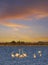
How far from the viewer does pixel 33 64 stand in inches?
2085

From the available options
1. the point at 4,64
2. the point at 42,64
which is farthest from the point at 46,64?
the point at 4,64

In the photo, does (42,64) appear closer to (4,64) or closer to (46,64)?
(46,64)

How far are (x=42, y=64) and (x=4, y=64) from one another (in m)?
7.22

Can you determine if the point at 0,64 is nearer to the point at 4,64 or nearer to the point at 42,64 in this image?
the point at 4,64

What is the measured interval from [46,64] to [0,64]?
29.2ft

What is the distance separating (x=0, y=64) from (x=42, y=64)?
7950mm

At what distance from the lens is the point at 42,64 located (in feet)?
174

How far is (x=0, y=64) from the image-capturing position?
2042 inches

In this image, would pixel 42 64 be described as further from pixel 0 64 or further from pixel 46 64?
pixel 0 64

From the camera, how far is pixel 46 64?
5372 cm

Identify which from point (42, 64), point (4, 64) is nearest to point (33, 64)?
point (42, 64)

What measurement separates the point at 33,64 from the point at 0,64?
627cm

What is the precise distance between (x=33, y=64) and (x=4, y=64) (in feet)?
18.2

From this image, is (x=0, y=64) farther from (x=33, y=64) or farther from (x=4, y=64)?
(x=33, y=64)
